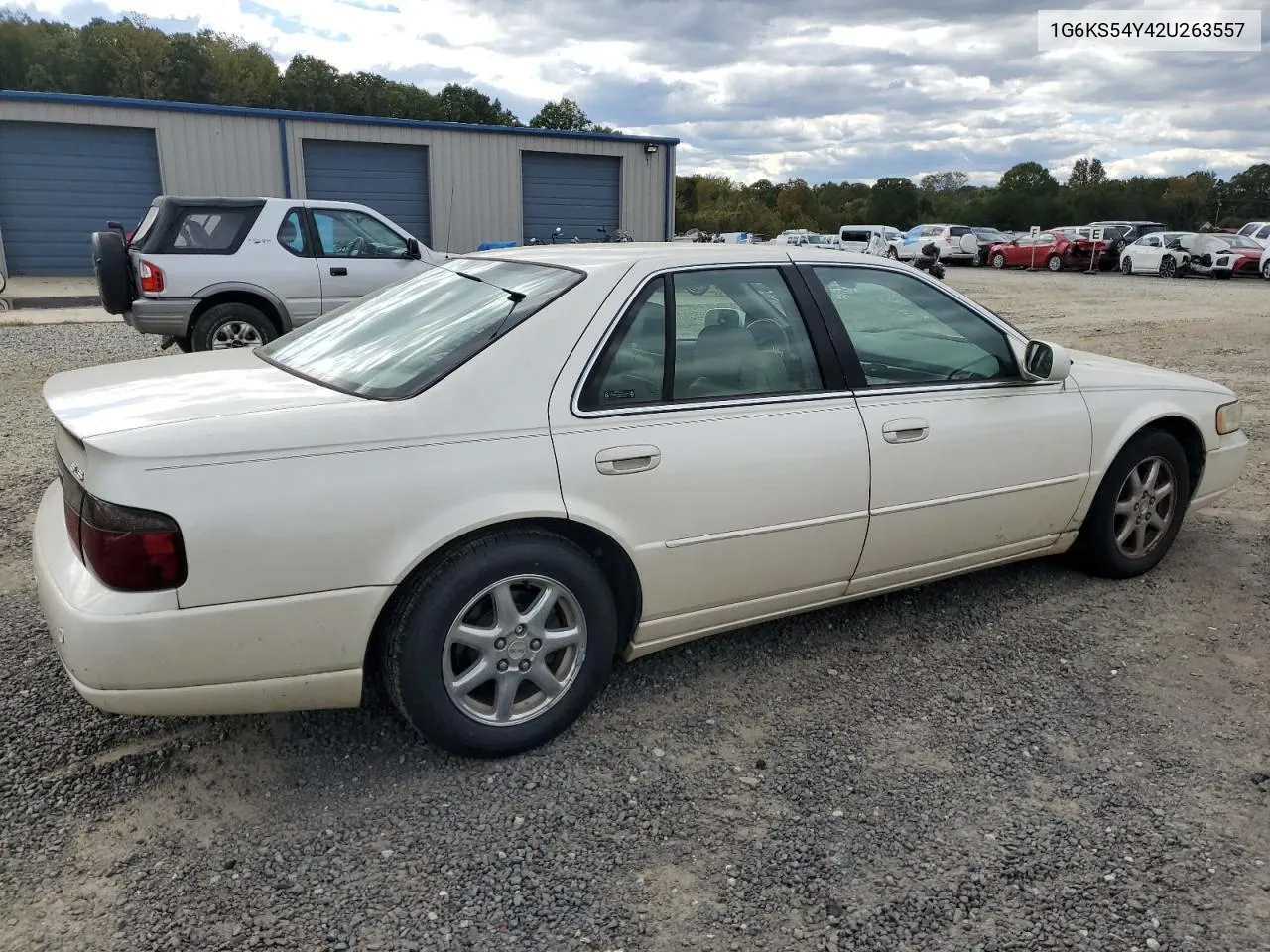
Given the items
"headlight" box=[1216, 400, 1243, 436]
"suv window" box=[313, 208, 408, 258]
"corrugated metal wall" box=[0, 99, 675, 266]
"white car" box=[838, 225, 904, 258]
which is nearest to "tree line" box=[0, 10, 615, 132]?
"white car" box=[838, 225, 904, 258]

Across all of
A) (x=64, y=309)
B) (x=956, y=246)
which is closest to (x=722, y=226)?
(x=956, y=246)

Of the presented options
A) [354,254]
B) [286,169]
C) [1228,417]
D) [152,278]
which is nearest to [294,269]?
[354,254]

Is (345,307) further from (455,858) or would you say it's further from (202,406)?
(455,858)

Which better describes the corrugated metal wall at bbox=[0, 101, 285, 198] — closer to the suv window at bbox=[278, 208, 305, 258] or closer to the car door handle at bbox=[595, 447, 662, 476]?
the suv window at bbox=[278, 208, 305, 258]

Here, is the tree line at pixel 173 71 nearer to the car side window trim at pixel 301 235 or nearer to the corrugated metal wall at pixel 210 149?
the corrugated metal wall at pixel 210 149

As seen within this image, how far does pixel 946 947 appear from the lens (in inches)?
88.0

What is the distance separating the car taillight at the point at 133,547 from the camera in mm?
2377

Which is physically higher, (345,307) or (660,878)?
(345,307)

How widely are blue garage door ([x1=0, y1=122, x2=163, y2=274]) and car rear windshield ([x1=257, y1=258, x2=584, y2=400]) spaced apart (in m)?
18.5

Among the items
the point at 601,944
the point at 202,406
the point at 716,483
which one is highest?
the point at 202,406

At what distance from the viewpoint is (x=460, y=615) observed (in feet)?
9.00

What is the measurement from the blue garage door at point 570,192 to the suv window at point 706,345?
63.3ft

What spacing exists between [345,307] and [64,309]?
1440cm

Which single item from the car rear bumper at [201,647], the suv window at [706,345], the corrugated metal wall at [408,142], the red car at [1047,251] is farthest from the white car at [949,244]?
the car rear bumper at [201,647]
